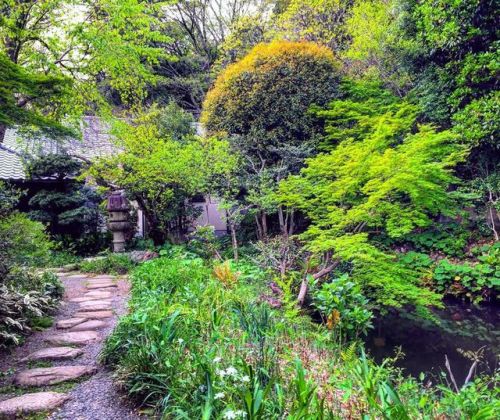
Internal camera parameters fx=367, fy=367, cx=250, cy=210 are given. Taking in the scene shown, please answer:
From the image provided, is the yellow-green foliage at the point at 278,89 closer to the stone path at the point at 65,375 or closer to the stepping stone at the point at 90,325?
the stone path at the point at 65,375

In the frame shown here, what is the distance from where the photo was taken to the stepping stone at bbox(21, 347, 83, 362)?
3148 mm

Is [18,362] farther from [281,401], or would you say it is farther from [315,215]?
[315,215]

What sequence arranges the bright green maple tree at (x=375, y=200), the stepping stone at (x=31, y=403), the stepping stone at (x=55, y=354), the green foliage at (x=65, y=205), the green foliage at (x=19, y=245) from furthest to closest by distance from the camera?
the green foliage at (x=65, y=205)
the bright green maple tree at (x=375, y=200)
the green foliage at (x=19, y=245)
the stepping stone at (x=55, y=354)
the stepping stone at (x=31, y=403)

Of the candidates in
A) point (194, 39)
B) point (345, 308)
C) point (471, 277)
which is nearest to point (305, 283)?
point (345, 308)

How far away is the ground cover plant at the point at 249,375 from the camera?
77.4 inches

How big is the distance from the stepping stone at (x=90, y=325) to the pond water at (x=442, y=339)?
3.38 metres

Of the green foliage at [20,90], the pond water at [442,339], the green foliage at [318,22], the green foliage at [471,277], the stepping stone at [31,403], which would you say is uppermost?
the green foliage at [318,22]

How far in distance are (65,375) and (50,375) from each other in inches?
4.4

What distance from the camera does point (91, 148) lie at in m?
12.1

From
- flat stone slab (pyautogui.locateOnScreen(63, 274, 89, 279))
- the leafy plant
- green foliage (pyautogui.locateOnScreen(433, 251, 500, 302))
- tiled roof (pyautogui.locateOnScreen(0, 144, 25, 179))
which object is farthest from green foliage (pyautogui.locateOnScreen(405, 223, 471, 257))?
tiled roof (pyautogui.locateOnScreen(0, 144, 25, 179))

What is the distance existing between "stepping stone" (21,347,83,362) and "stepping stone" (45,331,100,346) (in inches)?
6.6

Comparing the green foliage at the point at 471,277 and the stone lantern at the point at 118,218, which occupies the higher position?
the stone lantern at the point at 118,218

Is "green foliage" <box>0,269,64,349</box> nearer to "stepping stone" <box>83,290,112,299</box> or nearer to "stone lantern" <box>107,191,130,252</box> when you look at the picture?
"stepping stone" <box>83,290,112,299</box>

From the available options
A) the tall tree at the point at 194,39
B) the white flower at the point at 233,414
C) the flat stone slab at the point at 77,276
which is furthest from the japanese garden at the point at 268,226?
the tall tree at the point at 194,39
